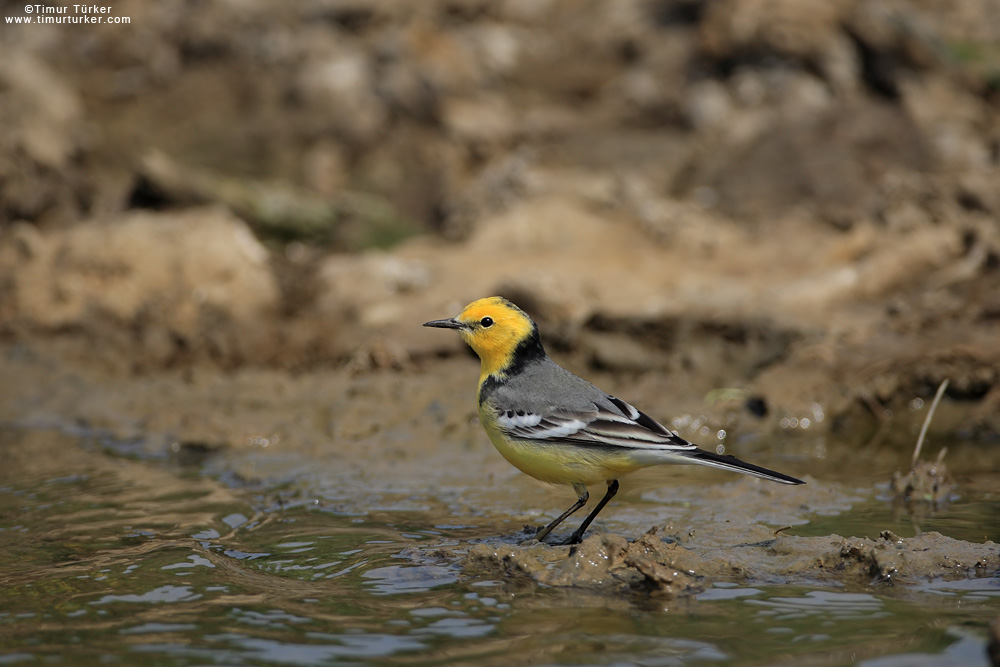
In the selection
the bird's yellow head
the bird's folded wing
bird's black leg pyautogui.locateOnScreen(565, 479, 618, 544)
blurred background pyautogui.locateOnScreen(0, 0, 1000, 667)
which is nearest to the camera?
blurred background pyautogui.locateOnScreen(0, 0, 1000, 667)

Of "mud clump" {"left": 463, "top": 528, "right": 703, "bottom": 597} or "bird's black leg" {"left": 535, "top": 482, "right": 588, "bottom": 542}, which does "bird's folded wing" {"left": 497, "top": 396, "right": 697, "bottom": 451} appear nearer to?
"bird's black leg" {"left": 535, "top": 482, "right": 588, "bottom": 542}

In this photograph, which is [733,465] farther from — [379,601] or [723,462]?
[379,601]

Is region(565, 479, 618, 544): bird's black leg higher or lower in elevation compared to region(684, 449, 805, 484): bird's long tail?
lower

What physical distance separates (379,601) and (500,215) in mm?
8969

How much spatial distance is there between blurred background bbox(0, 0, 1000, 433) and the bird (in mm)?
3213

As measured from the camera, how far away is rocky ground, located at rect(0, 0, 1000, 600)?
9.39 metres

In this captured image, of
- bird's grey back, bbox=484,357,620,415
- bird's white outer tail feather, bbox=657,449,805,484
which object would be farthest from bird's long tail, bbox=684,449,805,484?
bird's grey back, bbox=484,357,620,415

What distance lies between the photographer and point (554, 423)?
19.9 ft

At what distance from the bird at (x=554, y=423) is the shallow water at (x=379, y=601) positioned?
0.63 meters

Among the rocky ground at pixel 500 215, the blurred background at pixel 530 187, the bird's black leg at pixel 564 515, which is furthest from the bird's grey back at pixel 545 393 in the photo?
the blurred background at pixel 530 187

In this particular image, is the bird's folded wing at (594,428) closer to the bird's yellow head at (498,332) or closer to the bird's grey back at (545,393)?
the bird's grey back at (545,393)

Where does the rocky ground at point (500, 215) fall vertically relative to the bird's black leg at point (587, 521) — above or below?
above

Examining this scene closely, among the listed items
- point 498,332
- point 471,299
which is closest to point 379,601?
point 498,332

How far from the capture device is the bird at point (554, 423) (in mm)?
5777
